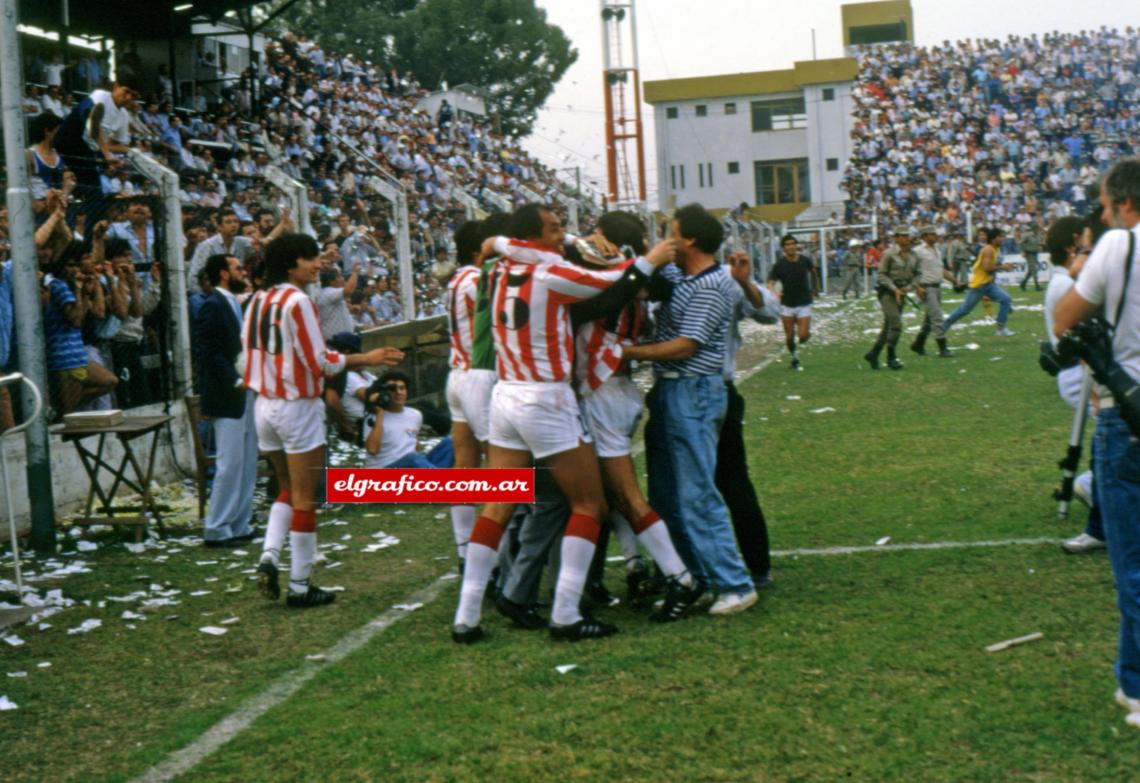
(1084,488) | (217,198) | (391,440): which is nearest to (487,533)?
(1084,488)

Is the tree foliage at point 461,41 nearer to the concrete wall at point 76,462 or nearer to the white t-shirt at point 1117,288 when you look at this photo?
the concrete wall at point 76,462

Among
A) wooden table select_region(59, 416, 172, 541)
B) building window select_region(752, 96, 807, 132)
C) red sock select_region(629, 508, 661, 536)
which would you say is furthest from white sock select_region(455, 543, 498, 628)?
building window select_region(752, 96, 807, 132)

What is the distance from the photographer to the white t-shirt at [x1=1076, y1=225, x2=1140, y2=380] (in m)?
4.36

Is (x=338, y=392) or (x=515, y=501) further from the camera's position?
(x=338, y=392)

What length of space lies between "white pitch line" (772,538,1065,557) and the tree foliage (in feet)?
173

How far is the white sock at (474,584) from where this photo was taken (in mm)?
6129

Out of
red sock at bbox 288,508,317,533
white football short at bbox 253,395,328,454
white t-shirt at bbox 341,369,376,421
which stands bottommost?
red sock at bbox 288,508,317,533

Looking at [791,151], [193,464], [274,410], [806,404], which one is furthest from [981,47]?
[274,410]

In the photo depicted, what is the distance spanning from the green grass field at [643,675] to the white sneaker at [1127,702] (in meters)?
0.06

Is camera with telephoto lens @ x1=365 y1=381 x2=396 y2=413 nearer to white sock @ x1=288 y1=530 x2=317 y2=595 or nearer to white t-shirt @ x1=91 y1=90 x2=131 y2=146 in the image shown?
white sock @ x1=288 y1=530 x2=317 y2=595

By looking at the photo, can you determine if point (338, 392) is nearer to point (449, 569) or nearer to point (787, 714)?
point (449, 569)

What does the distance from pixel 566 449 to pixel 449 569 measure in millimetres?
2075

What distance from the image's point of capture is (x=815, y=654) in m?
5.59
